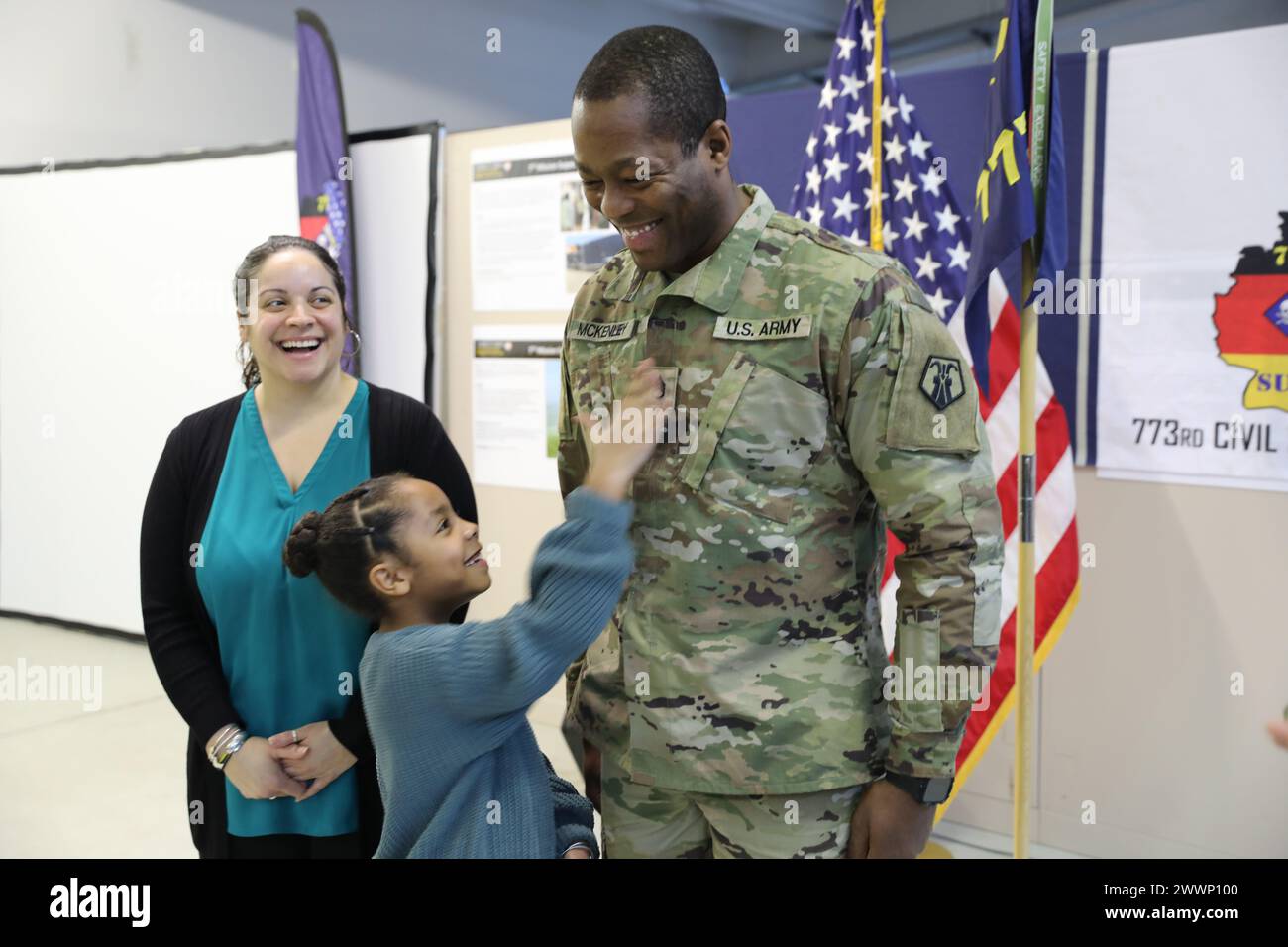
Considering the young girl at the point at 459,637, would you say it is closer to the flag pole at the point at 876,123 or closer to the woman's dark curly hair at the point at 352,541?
the woman's dark curly hair at the point at 352,541

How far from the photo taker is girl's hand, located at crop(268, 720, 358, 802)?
4.74 ft

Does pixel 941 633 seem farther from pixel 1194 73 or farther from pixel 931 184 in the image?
pixel 1194 73

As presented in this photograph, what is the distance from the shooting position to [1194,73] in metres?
2.49

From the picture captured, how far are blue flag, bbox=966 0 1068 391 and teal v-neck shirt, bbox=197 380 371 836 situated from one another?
1391mm

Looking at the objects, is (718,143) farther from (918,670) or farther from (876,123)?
(876,123)

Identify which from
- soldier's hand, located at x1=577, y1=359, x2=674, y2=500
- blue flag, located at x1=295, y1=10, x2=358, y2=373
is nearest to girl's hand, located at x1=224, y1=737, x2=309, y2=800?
soldier's hand, located at x1=577, y1=359, x2=674, y2=500

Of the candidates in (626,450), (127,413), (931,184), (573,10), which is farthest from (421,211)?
(573,10)

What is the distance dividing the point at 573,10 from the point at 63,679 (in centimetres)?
492

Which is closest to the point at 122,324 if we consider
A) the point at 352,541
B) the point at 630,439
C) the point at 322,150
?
the point at 322,150

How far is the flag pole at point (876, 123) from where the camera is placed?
2633mm

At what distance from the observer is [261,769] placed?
1433mm

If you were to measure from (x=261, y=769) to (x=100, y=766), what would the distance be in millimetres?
2032

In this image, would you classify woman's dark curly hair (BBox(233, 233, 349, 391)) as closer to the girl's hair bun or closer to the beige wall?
the girl's hair bun

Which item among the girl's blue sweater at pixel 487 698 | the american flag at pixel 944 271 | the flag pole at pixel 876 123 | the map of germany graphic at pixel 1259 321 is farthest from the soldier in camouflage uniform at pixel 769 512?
the map of germany graphic at pixel 1259 321
